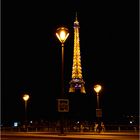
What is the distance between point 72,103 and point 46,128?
73395 millimetres

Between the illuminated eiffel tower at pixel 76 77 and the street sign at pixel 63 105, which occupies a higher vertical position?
the illuminated eiffel tower at pixel 76 77

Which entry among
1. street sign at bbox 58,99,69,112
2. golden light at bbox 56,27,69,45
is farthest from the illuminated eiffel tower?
street sign at bbox 58,99,69,112

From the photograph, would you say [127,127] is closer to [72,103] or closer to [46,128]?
[46,128]

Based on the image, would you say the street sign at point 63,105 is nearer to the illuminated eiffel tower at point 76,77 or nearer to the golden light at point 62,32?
the golden light at point 62,32

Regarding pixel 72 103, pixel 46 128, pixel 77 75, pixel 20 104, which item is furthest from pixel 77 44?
pixel 46 128

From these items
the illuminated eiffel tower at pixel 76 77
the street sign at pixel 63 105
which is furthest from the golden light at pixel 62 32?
the illuminated eiffel tower at pixel 76 77

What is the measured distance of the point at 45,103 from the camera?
4961 inches

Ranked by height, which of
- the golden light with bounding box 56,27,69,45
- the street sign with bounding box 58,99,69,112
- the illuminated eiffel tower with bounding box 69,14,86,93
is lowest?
the street sign with bounding box 58,99,69,112

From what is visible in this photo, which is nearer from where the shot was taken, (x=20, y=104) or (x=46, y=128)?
(x=46, y=128)

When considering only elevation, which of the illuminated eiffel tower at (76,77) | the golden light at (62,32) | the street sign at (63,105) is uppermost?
the illuminated eiffel tower at (76,77)

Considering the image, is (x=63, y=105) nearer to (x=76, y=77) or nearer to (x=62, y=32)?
(x=62, y=32)

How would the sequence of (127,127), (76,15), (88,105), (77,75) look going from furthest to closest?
(76,15) → (77,75) → (88,105) → (127,127)

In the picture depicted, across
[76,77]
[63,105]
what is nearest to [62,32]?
[63,105]

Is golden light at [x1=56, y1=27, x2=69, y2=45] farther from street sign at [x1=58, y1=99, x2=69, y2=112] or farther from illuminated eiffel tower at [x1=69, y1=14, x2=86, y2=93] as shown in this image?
illuminated eiffel tower at [x1=69, y1=14, x2=86, y2=93]
